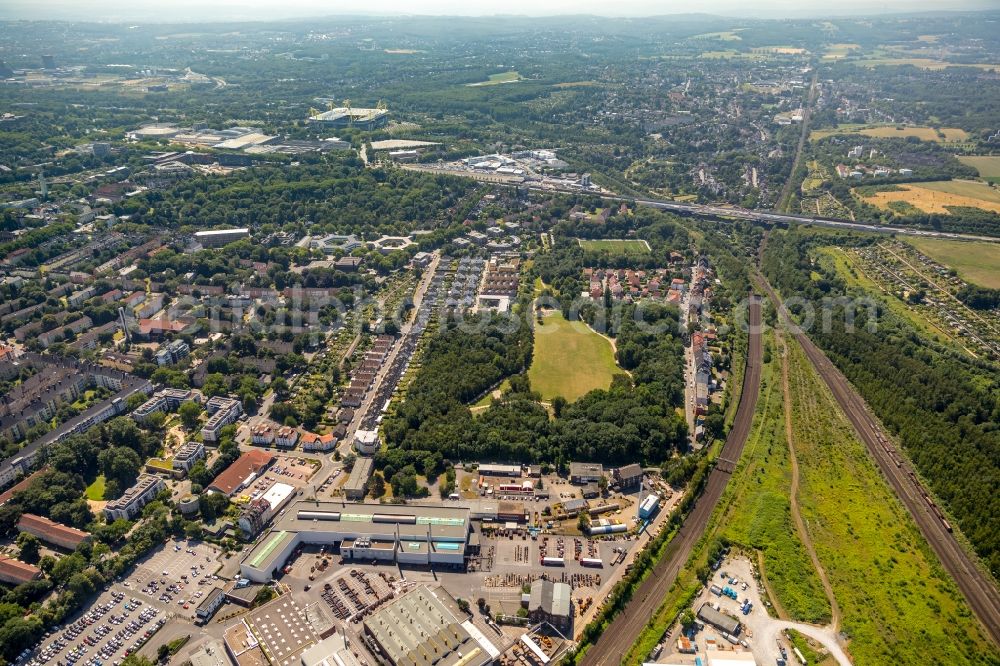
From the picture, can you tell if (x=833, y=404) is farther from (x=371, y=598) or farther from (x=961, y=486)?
(x=371, y=598)

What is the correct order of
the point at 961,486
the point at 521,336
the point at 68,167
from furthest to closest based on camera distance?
the point at 68,167 → the point at 521,336 → the point at 961,486

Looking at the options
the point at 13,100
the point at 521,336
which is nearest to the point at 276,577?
the point at 521,336

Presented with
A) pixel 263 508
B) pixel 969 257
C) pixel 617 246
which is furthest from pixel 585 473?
pixel 969 257

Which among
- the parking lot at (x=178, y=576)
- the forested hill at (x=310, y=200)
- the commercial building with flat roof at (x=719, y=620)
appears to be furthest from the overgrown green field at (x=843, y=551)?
the forested hill at (x=310, y=200)

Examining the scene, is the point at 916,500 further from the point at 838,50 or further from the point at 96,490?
the point at 838,50

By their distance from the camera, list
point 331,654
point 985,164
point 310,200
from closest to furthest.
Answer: point 331,654 → point 310,200 → point 985,164

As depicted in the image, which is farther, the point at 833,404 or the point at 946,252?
the point at 946,252

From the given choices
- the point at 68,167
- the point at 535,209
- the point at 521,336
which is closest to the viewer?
the point at 521,336
